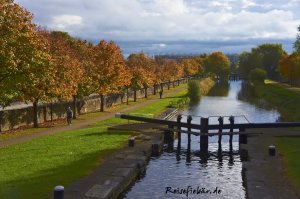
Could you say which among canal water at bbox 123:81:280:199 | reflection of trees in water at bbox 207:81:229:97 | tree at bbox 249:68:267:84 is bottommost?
canal water at bbox 123:81:280:199

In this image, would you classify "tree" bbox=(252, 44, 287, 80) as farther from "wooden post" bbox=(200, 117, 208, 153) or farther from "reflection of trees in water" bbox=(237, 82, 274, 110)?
"wooden post" bbox=(200, 117, 208, 153)

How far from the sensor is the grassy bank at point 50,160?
19984 mm

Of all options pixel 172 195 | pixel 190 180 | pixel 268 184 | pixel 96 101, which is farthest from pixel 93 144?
pixel 96 101

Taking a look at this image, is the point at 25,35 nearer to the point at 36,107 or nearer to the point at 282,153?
the point at 36,107

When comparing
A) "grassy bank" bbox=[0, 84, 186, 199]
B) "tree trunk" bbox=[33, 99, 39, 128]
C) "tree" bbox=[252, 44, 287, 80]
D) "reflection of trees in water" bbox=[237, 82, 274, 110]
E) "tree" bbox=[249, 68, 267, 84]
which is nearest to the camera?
"grassy bank" bbox=[0, 84, 186, 199]

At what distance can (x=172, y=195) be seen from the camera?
21.4 m

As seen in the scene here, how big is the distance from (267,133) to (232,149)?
3.48 meters

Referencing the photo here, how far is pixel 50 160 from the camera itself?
25844 mm

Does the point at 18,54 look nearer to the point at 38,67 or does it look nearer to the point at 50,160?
the point at 38,67

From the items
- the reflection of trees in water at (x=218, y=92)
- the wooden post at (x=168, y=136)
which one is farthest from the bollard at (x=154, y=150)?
the reflection of trees in water at (x=218, y=92)

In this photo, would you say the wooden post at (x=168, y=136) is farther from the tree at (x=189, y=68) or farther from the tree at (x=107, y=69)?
the tree at (x=189, y=68)

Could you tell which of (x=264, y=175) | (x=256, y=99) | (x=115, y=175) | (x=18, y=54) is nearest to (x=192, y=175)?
(x=264, y=175)

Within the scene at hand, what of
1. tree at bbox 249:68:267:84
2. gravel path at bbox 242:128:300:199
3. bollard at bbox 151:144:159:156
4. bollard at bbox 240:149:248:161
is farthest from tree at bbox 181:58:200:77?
gravel path at bbox 242:128:300:199

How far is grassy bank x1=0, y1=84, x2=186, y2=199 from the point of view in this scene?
20.0m
